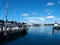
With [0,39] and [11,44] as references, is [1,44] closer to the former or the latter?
[11,44]

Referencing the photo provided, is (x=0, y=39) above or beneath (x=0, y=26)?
beneath

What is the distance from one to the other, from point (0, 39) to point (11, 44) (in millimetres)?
5256

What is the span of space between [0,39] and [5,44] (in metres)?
4.80

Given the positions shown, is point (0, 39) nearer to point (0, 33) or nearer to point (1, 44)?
point (0, 33)

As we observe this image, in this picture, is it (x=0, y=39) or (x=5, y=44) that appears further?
(x=0, y=39)

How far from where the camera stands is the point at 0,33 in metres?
38.0

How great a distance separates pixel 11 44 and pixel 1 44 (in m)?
2.30

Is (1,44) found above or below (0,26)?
below

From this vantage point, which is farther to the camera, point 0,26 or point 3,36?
point 0,26

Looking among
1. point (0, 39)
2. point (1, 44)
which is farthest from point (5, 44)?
point (0, 39)

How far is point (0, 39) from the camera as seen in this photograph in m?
36.9

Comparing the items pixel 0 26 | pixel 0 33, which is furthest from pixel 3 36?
pixel 0 26

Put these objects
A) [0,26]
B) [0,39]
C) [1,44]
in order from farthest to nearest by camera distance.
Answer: [0,26]
[0,39]
[1,44]

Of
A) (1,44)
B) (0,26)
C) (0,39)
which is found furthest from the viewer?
(0,26)
